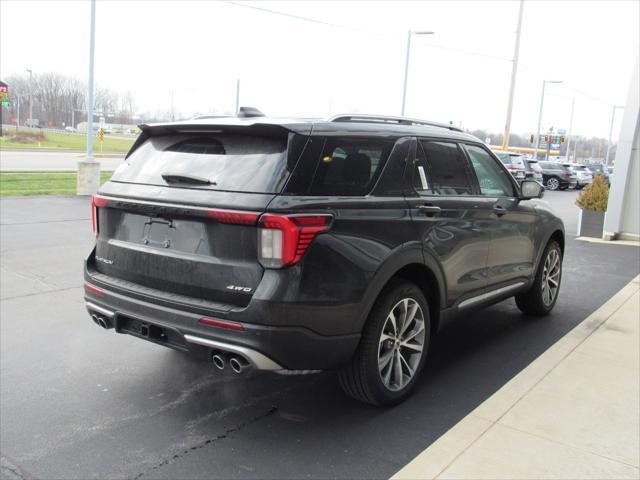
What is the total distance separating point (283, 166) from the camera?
3314 mm

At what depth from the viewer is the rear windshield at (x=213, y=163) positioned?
3.32 meters

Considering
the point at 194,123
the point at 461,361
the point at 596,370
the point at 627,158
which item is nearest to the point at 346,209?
the point at 194,123

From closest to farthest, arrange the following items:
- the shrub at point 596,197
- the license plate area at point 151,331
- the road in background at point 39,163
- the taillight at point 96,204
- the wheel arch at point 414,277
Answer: the license plate area at point 151,331 < the wheel arch at point 414,277 < the taillight at point 96,204 < the shrub at point 596,197 < the road in background at point 39,163

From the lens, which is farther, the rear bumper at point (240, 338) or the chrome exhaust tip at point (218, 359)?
the chrome exhaust tip at point (218, 359)

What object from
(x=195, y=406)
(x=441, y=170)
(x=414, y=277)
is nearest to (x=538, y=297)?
(x=441, y=170)

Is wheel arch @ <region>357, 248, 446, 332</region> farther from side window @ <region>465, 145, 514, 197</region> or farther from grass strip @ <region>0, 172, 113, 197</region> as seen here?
grass strip @ <region>0, 172, 113, 197</region>

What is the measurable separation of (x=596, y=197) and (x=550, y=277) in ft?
26.5

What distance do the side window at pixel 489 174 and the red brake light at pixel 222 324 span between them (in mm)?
2621

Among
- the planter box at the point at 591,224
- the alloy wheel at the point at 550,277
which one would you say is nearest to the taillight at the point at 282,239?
the alloy wheel at the point at 550,277

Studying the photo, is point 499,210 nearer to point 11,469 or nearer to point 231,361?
point 231,361

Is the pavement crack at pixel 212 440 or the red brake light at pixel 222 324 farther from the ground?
the red brake light at pixel 222 324

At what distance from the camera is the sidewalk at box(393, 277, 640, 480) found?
3215 millimetres

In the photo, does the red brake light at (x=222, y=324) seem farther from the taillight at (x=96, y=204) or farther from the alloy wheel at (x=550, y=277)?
the alloy wheel at (x=550, y=277)

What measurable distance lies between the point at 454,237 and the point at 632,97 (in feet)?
33.6
